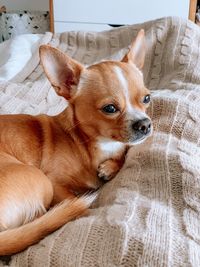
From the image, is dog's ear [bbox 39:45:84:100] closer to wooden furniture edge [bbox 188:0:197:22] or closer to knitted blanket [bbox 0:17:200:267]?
knitted blanket [bbox 0:17:200:267]

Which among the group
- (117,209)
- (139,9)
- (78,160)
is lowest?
(139,9)

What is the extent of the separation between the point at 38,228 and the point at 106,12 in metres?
2.47

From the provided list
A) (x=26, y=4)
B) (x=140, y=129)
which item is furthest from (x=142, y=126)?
(x=26, y=4)

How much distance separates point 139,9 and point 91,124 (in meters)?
2.07

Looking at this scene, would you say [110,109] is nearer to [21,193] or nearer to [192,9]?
[21,193]

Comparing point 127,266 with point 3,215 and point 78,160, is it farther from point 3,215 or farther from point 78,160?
point 78,160

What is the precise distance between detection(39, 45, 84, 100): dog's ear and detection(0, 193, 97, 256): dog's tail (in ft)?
1.22

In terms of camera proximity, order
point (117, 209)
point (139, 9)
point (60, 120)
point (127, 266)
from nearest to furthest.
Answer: point (127, 266)
point (117, 209)
point (60, 120)
point (139, 9)

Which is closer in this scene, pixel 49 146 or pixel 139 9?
pixel 49 146

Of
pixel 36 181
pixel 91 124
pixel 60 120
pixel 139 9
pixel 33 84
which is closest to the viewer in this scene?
pixel 36 181

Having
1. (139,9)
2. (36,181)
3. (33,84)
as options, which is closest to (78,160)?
(36,181)

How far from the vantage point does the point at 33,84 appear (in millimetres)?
1730

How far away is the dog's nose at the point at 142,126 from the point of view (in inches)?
42.1

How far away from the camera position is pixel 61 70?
3.91ft
